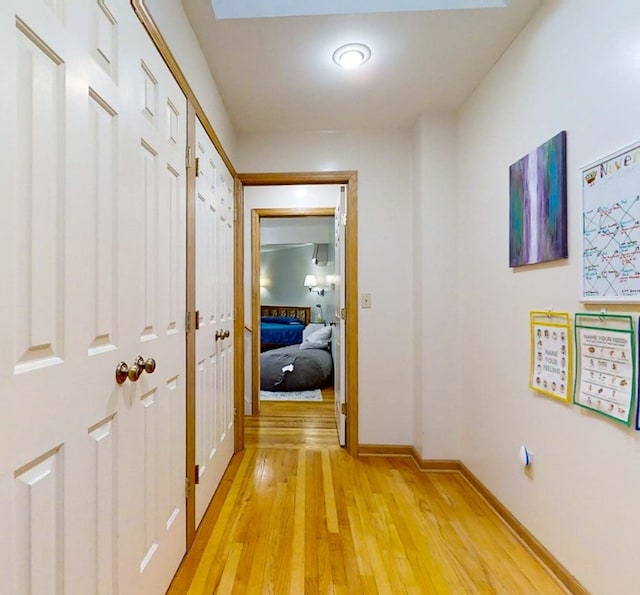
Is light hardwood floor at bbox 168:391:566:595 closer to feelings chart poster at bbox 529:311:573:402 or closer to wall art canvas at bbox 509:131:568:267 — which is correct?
feelings chart poster at bbox 529:311:573:402

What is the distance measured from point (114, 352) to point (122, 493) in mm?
400

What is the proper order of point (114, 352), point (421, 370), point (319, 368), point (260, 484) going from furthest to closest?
point (319, 368) < point (421, 370) < point (260, 484) < point (114, 352)

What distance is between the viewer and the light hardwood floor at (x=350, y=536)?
1367mm

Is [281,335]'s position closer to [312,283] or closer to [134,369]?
[312,283]

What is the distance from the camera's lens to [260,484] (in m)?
2.10

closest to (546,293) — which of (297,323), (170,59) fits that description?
(170,59)

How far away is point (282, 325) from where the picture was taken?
24.4ft

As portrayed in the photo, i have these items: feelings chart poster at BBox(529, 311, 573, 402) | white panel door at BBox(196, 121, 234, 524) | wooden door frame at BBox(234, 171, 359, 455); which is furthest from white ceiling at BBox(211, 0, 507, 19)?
feelings chart poster at BBox(529, 311, 573, 402)

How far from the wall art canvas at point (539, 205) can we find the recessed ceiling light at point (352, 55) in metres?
0.91

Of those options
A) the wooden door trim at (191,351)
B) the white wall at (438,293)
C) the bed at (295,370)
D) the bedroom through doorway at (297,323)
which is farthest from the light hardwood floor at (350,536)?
the bed at (295,370)

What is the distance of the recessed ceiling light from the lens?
5.71ft

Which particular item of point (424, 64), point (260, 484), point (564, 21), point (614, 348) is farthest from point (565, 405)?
point (424, 64)

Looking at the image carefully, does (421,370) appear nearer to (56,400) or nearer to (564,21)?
(564,21)

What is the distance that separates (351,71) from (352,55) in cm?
13
